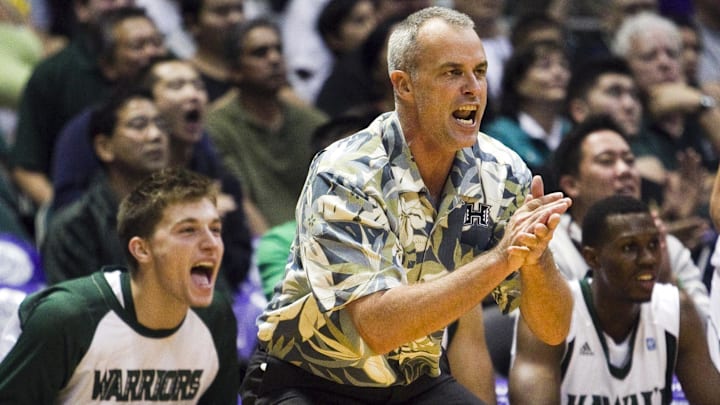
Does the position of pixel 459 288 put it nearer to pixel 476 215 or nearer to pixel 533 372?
pixel 476 215

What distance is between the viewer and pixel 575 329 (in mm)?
4809

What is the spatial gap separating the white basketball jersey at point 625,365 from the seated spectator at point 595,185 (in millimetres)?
475

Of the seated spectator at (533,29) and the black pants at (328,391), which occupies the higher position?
the seated spectator at (533,29)

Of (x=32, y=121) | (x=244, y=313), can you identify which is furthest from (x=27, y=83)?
(x=244, y=313)

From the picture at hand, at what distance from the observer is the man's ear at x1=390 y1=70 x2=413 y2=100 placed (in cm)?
368

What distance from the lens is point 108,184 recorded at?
6.02 metres

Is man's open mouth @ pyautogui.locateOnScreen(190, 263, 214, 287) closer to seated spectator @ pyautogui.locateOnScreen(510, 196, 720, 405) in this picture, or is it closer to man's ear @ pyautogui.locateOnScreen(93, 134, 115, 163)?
seated spectator @ pyautogui.locateOnScreen(510, 196, 720, 405)

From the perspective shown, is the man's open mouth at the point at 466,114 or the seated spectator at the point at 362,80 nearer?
the man's open mouth at the point at 466,114

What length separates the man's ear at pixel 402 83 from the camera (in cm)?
368

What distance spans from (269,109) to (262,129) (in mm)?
173

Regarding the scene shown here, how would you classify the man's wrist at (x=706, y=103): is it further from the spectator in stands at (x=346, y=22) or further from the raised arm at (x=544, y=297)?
the raised arm at (x=544, y=297)

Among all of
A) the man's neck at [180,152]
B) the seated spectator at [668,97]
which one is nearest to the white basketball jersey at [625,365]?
the man's neck at [180,152]

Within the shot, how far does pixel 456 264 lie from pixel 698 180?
2.90m

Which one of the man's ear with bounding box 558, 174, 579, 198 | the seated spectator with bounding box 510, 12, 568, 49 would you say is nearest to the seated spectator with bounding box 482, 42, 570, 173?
the seated spectator with bounding box 510, 12, 568, 49
